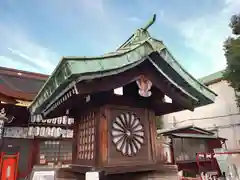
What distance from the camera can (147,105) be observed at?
13.8 ft

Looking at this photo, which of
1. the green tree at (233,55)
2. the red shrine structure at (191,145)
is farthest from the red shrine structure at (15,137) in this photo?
the green tree at (233,55)

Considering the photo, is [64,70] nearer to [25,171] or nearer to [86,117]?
[86,117]

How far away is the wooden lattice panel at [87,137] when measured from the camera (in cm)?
364

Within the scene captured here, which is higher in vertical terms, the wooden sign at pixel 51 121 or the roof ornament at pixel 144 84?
the wooden sign at pixel 51 121

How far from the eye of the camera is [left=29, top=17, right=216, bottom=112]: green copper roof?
9.47 feet

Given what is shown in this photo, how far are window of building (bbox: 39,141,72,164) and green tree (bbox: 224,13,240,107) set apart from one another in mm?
13834

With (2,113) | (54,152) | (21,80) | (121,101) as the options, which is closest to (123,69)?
(121,101)

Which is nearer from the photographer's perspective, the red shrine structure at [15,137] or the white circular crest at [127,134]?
the white circular crest at [127,134]

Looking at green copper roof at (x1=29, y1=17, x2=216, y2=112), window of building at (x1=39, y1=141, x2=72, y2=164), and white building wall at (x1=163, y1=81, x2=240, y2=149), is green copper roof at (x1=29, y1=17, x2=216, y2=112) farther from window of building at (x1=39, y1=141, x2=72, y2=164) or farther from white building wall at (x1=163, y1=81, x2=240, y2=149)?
white building wall at (x1=163, y1=81, x2=240, y2=149)

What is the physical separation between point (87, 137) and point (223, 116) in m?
21.5

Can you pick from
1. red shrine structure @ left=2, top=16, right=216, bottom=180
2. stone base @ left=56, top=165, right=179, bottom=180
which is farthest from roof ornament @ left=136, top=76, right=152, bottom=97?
stone base @ left=56, top=165, right=179, bottom=180

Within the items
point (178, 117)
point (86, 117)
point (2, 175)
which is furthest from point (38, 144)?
point (178, 117)

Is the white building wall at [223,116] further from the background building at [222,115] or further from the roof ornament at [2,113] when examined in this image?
the roof ornament at [2,113]

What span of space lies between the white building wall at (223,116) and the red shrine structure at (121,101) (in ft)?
63.6
